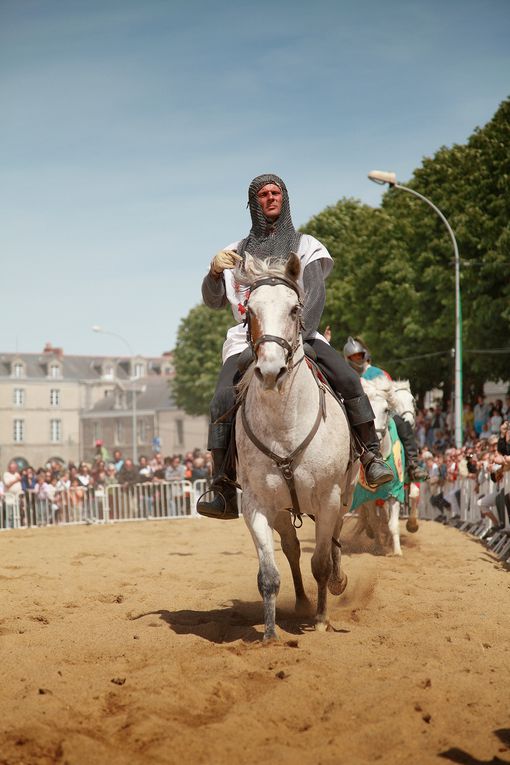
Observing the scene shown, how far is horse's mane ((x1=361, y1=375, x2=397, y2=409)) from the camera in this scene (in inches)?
521

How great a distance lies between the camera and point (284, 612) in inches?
364

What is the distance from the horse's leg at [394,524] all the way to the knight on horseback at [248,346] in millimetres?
5637

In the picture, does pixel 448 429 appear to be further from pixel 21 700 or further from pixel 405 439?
pixel 21 700

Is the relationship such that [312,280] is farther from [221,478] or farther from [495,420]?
[495,420]

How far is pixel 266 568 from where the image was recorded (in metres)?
7.53

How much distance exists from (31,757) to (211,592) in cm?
588

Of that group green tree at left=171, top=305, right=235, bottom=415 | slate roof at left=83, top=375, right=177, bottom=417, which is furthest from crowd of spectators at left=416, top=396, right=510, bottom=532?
slate roof at left=83, top=375, right=177, bottom=417

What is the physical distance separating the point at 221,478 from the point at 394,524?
6150mm

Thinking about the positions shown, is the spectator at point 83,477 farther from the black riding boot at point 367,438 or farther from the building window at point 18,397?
the building window at point 18,397

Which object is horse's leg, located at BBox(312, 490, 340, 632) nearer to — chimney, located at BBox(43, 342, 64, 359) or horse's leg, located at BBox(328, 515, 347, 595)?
horse's leg, located at BBox(328, 515, 347, 595)

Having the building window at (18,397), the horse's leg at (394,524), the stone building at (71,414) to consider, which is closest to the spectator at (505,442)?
the horse's leg at (394,524)

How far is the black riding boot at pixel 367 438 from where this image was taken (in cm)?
842

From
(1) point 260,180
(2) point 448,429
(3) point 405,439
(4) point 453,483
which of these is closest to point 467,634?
(1) point 260,180

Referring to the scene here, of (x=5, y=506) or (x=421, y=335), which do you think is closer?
(x=5, y=506)
